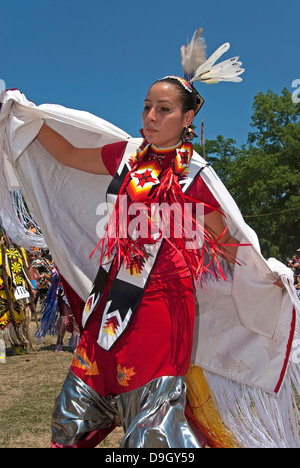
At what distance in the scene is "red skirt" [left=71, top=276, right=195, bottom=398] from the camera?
1.91 meters

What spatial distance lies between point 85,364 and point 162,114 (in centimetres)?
110

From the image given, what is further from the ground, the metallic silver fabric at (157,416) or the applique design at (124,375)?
the applique design at (124,375)

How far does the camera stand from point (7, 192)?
2.82m

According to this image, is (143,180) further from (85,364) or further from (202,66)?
(85,364)

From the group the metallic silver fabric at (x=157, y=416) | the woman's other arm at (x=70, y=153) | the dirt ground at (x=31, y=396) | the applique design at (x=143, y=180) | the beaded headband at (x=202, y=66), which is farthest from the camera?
the dirt ground at (x=31, y=396)

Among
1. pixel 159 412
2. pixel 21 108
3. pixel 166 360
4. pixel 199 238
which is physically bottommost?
pixel 159 412

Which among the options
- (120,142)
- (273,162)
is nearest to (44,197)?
(120,142)

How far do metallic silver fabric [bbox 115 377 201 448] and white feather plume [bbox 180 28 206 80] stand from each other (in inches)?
54.9

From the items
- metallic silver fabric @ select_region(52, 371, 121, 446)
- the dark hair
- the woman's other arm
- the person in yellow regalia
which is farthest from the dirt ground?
the dark hair

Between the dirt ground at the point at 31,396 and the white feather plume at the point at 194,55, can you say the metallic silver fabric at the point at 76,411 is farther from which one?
the white feather plume at the point at 194,55

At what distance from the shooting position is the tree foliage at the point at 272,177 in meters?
23.5

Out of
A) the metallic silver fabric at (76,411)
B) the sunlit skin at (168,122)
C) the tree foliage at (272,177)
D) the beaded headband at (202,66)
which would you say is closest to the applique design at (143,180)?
the sunlit skin at (168,122)
